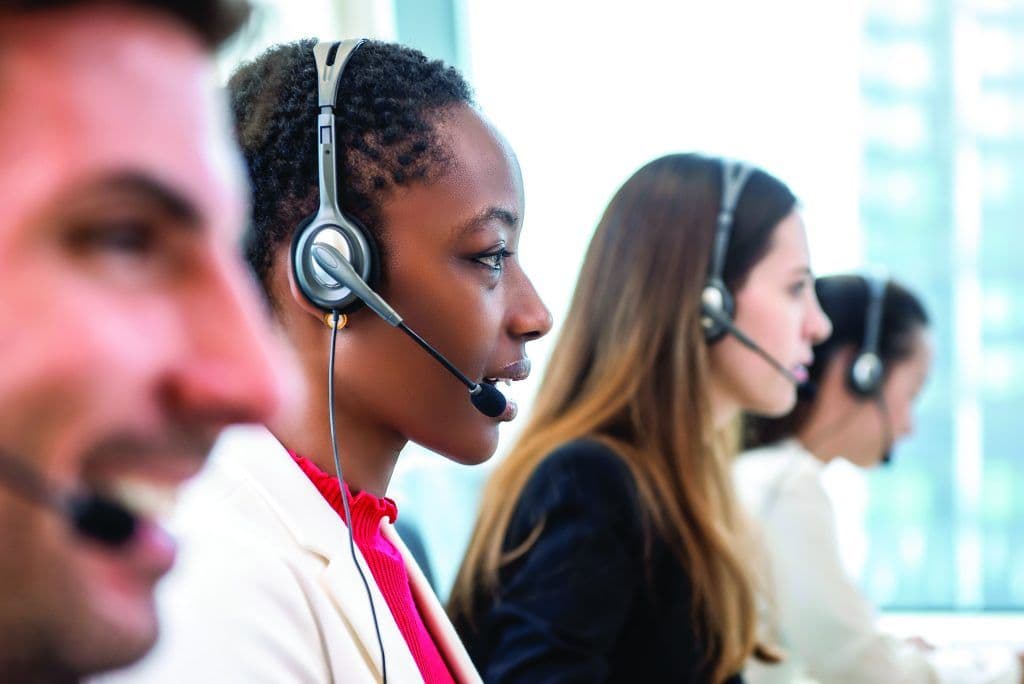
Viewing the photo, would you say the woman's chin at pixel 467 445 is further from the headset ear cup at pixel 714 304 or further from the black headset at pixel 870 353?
the black headset at pixel 870 353

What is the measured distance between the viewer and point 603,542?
1.25 m

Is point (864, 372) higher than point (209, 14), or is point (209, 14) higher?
point (209, 14)

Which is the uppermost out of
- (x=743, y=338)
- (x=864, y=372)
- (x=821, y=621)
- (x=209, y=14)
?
(x=209, y=14)

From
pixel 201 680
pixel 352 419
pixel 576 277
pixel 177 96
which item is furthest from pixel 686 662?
pixel 177 96

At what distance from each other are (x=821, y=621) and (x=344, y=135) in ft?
4.18

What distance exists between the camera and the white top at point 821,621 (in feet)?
5.50

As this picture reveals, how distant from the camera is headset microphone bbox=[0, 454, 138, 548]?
0.25 m

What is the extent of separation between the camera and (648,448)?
1.37 m

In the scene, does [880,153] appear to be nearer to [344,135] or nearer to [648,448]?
[648,448]

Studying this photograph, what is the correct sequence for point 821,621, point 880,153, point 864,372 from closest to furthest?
point 821,621 < point 864,372 < point 880,153

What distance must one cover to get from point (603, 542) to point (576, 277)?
42 centimetres

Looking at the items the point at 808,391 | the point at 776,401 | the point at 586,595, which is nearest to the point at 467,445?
the point at 586,595

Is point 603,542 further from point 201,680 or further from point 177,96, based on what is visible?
point 177,96

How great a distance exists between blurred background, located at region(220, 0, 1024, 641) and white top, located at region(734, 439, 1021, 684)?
66 centimetres
